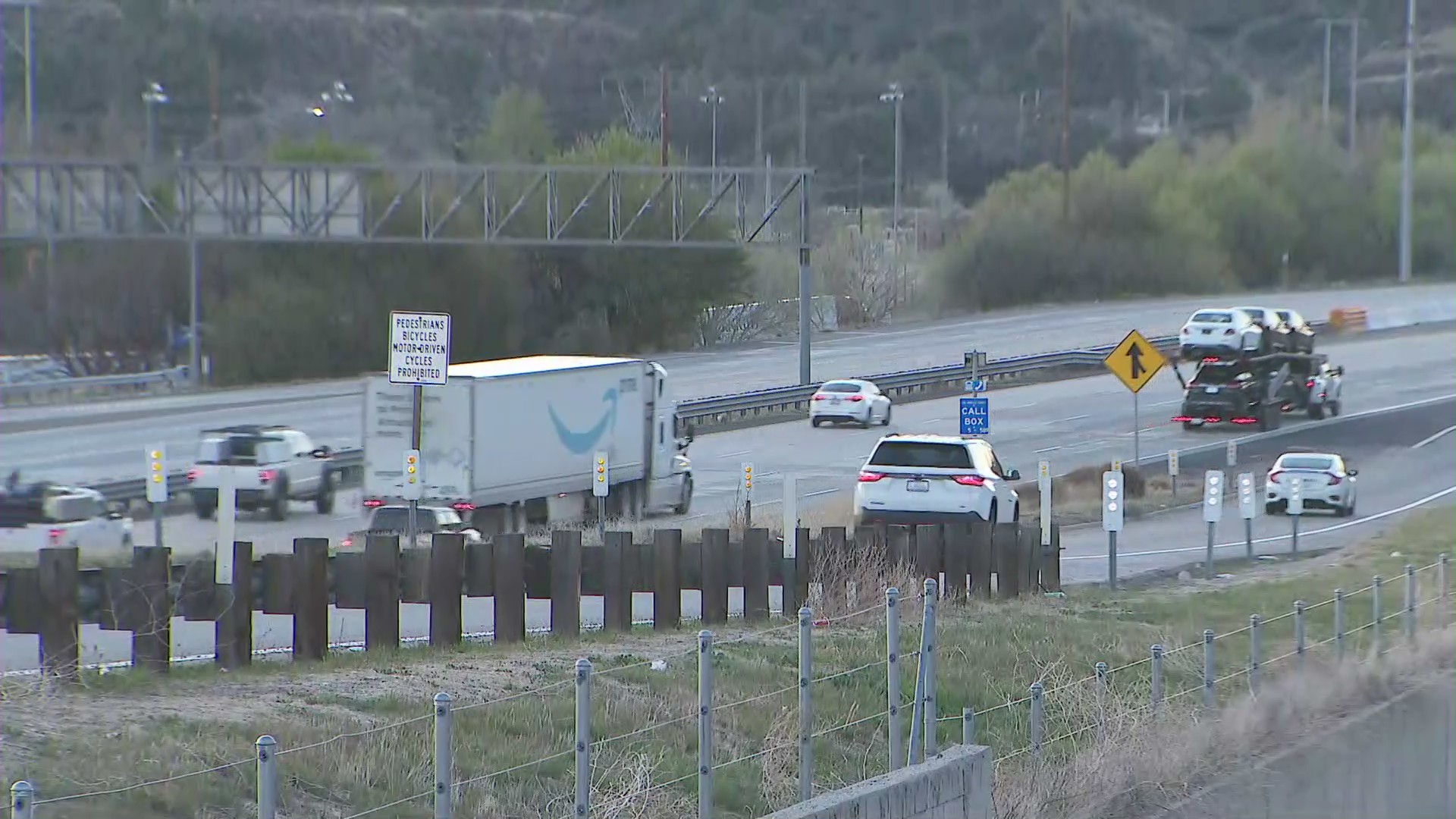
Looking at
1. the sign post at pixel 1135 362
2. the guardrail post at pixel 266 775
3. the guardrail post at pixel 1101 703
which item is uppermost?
the sign post at pixel 1135 362

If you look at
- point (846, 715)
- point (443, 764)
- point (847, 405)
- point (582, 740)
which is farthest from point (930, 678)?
point (847, 405)

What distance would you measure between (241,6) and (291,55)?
401cm

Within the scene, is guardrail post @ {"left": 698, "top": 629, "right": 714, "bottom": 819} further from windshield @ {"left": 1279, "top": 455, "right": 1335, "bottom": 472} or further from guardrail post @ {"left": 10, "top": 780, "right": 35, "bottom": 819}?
windshield @ {"left": 1279, "top": 455, "right": 1335, "bottom": 472}

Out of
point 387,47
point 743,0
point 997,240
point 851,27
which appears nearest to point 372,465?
point 997,240

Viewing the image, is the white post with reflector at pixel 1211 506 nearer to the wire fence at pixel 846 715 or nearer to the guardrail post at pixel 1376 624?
the wire fence at pixel 846 715

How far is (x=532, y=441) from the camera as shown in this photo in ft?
113

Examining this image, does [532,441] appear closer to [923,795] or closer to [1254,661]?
[1254,661]

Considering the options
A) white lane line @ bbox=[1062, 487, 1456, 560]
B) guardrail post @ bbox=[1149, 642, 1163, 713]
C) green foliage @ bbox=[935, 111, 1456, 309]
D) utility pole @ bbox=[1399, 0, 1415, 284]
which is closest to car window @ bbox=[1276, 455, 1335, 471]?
white lane line @ bbox=[1062, 487, 1456, 560]

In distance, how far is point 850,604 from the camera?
18.7m

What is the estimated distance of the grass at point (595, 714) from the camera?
962cm

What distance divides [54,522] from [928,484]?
11.9m

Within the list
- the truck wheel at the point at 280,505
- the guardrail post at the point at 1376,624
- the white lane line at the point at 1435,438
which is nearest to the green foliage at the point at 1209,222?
the white lane line at the point at 1435,438

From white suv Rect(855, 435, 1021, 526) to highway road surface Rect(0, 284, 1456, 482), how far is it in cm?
1487

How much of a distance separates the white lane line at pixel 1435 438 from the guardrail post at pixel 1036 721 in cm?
4266
